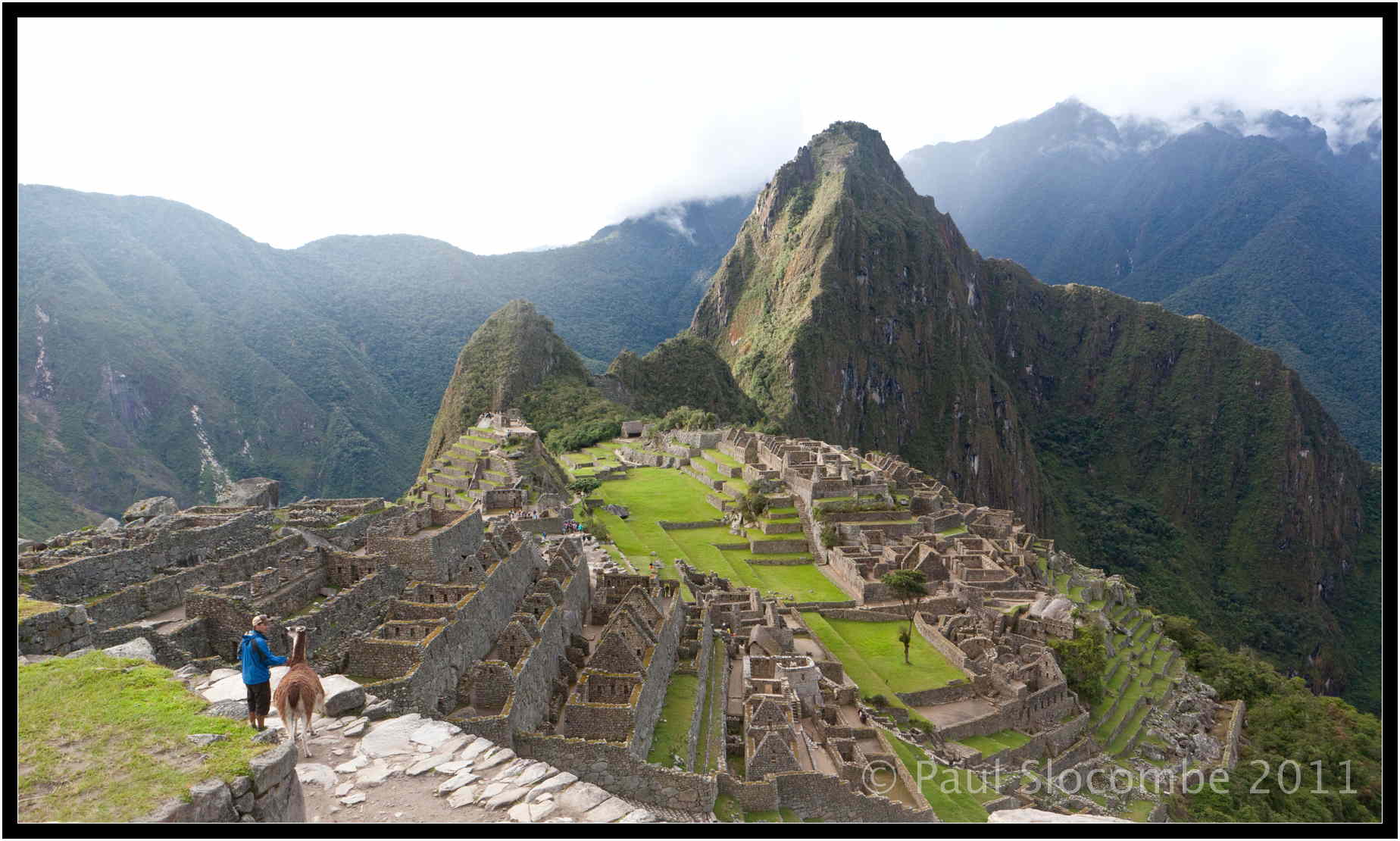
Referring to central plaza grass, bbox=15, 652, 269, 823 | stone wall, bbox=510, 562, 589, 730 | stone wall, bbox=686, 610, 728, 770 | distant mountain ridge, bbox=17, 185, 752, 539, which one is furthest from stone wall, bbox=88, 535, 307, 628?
distant mountain ridge, bbox=17, 185, 752, 539

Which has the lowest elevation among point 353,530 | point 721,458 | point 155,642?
point 721,458

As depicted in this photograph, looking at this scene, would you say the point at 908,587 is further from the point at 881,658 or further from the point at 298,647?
the point at 298,647

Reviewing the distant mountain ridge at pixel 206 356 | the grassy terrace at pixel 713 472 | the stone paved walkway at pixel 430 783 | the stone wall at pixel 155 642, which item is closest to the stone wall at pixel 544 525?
the stone wall at pixel 155 642

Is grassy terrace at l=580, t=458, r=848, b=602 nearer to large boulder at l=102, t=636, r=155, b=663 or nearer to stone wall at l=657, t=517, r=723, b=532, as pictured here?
stone wall at l=657, t=517, r=723, b=532

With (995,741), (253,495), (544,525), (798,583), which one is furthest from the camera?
(798,583)

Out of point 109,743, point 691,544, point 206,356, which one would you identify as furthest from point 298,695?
point 206,356

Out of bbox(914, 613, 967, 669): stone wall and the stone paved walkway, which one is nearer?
the stone paved walkway
